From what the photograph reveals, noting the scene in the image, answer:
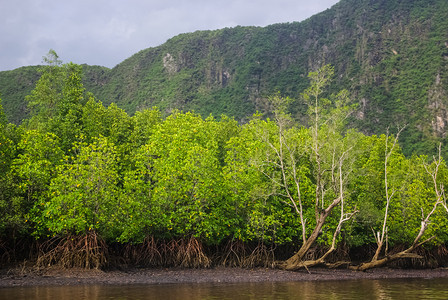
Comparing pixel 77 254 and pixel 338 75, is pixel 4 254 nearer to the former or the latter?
pixel 77 254

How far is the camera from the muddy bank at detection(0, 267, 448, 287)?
2717 centimetres

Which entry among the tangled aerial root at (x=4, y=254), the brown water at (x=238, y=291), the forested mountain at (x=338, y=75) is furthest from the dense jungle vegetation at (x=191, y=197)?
the forested mountain at (x=338, y=75)

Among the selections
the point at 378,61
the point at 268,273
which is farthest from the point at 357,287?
the point at 378,61

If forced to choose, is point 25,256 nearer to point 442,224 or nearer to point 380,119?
point 442,224

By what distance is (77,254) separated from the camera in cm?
2934

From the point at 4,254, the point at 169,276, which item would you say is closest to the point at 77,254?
the point at 4,254

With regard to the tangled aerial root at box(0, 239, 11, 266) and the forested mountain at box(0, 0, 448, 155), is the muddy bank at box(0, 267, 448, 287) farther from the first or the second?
the forested mountain at box(0, 0, 448, 155)

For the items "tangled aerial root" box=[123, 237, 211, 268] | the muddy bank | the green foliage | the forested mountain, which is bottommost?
the muddy bank

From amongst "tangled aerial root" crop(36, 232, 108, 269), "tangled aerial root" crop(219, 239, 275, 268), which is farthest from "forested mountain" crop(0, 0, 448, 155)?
"tangled aerial root" crop(36, 232, 108, 269)

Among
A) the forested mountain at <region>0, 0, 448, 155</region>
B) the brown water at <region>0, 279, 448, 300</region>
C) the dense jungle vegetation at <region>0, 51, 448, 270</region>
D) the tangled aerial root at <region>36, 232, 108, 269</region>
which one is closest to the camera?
the brown water at <region>0, 279, 448, 300</region>

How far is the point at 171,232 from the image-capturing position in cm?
3394

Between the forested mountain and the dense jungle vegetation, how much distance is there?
54750 millimetres

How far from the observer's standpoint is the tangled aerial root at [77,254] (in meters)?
29.4

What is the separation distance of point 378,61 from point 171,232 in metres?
128
